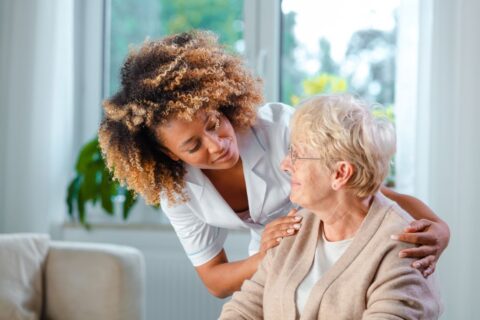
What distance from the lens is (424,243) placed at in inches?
62.7

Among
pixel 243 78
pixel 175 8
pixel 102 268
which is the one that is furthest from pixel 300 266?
pixel 175 8

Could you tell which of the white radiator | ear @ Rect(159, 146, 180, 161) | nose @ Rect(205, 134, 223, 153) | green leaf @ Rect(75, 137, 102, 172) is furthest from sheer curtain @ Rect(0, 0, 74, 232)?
nose @ Rect(205, 134, 223, 153)

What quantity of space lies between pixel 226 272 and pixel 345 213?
506 mm

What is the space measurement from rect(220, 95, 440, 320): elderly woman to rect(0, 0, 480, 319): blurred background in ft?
4.94

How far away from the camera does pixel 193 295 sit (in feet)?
11.6

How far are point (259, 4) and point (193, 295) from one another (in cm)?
141

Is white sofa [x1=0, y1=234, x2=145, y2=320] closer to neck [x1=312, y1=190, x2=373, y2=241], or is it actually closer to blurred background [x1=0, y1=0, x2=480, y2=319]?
blurred background [x1=0, y1=0, x2=480, y2=319]

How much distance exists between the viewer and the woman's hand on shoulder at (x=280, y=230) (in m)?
1.77

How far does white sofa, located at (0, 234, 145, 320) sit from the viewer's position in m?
2.78

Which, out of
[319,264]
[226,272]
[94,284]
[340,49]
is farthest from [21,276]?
[340,49]

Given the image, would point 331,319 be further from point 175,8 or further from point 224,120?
point 175,8

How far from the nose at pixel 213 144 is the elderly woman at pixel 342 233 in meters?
0.20

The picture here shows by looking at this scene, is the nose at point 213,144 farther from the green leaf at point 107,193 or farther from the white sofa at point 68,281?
the green leaf at point 107,193

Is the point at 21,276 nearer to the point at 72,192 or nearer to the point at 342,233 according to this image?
the point at 72,192
